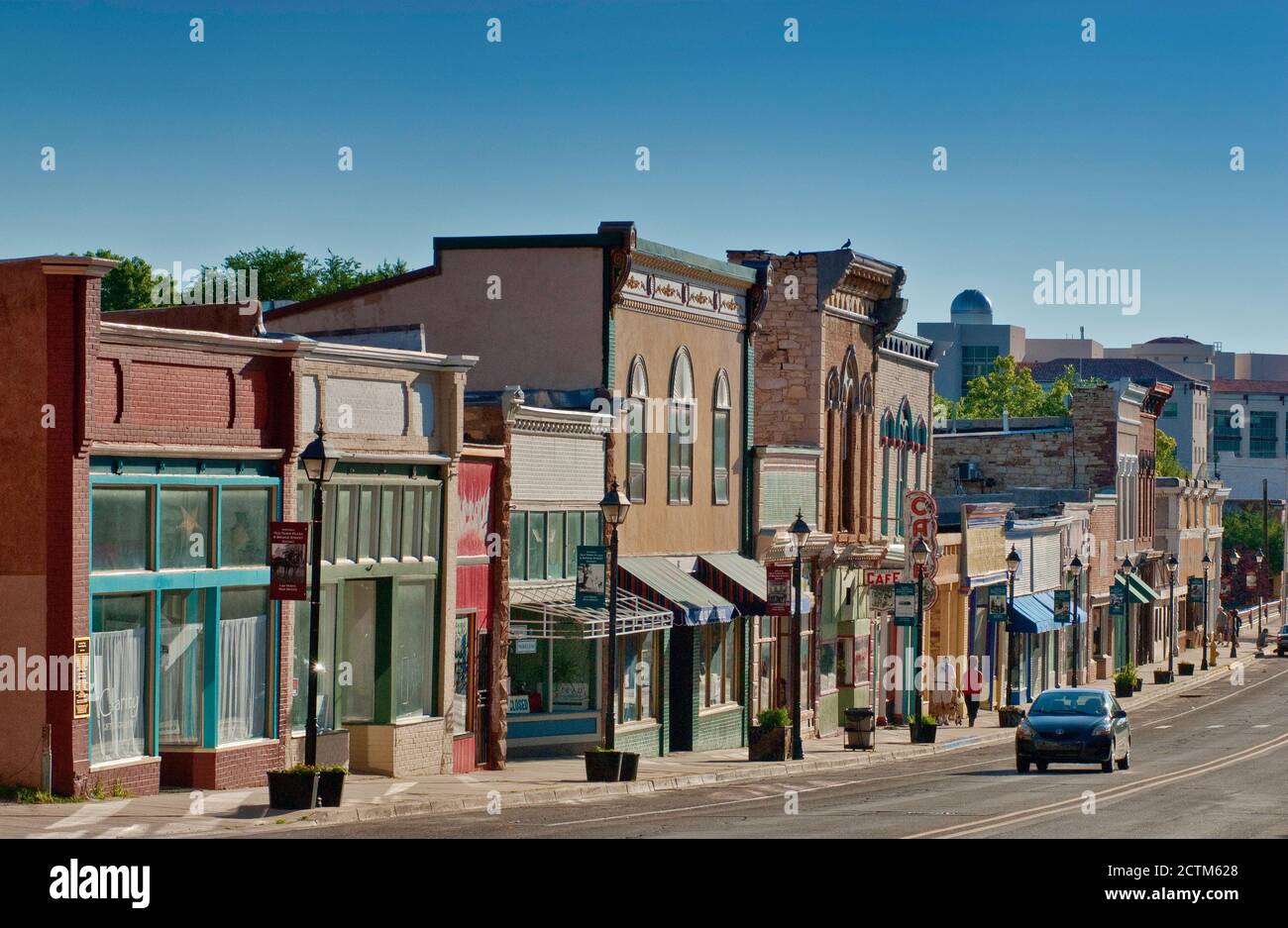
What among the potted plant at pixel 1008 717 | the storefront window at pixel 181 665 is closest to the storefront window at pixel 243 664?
the storefront window at pixel 181 665

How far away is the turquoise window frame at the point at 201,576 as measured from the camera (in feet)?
82.1

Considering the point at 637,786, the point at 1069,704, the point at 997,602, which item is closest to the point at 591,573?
the point at 637,786

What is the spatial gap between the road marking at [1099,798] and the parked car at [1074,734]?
1039 mm

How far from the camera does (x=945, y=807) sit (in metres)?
27.0

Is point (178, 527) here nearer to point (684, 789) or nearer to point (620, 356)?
point (684, 789)

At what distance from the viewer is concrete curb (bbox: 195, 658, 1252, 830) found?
24.7 m

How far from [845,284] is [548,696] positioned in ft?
55.0

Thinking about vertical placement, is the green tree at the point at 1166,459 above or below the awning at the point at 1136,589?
above

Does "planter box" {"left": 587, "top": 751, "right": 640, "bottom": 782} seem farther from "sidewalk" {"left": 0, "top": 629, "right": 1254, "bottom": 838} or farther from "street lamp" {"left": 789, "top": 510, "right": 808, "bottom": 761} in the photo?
"street lamp" {"left": 789, "top": 510, "right": 808, "bottom": 761}

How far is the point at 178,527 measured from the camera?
2606 cm

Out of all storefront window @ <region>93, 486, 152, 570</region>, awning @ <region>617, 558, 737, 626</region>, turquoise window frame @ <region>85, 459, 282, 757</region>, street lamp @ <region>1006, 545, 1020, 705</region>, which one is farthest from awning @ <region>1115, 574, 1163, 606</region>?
storefront window @ <region>93, 486, 152, 570</region>

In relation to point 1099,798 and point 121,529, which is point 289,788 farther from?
point 1099,798

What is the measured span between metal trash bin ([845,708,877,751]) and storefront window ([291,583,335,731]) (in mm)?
16445

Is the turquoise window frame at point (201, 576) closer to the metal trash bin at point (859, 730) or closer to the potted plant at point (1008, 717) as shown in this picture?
the metal trash bin at point (859, 730)
